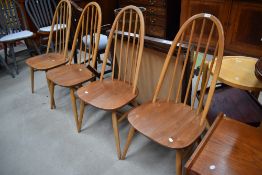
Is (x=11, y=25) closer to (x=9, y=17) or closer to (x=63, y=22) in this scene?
(x=9, y=17)

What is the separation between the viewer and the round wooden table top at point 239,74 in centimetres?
133

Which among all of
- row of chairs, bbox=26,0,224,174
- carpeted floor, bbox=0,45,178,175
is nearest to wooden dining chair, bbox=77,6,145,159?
row of chairs, bbox=26,0,224,174

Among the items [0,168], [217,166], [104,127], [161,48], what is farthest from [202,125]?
[0,168]

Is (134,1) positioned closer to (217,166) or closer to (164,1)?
(164,1)

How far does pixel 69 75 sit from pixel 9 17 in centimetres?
168

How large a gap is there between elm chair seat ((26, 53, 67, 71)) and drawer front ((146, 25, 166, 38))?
1835mm

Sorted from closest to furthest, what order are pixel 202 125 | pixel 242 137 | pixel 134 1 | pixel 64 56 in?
pixel 242 137, pixel 202 125, pixel 64 56, pixel 134 1

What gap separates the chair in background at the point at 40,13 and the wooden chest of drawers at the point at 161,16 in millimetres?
1367

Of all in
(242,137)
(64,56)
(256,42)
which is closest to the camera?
(242,137)

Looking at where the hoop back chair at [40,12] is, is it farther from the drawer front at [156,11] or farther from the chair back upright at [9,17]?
the drawer front at [156,11]

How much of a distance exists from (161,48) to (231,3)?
5.75 feet

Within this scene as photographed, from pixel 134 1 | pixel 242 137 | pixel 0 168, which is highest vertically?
pixel 134 1

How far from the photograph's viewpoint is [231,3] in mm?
2748

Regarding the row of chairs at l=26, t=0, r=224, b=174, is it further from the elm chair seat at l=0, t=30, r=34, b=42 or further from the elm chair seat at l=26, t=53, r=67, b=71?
the elm chair seat at l=0, t=30, r=34, b=42
